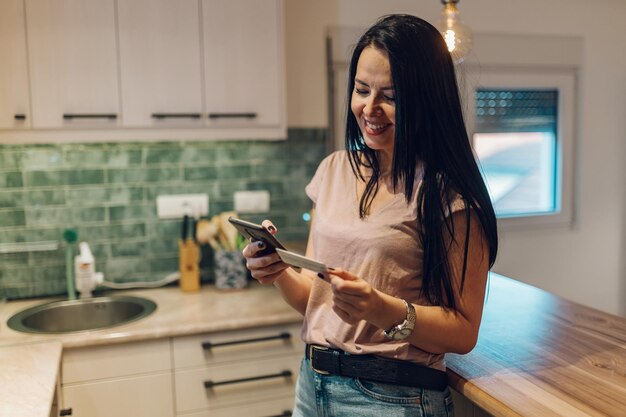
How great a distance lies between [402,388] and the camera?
1210 mm

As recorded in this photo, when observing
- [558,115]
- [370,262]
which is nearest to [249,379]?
[370,262]

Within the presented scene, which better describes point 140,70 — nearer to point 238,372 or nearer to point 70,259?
point 70,259

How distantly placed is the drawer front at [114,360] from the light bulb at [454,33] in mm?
1267

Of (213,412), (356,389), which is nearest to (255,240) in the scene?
(356,389)

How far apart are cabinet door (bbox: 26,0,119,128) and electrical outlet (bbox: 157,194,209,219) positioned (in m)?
0.46

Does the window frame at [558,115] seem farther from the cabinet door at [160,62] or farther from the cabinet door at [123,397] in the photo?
the cabinet door at [123,397]

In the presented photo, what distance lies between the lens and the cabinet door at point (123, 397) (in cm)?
192

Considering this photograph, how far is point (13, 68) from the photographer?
1.97m

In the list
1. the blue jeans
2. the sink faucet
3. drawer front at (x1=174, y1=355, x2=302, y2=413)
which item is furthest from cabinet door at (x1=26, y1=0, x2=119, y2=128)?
the blue jeans

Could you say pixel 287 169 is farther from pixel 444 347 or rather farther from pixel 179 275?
pixel 444 347

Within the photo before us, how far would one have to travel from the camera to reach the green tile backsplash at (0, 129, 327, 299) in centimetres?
230

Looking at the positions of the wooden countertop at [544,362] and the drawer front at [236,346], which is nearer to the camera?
the wooden countertop at [544,362]

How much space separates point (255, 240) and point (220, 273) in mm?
1116

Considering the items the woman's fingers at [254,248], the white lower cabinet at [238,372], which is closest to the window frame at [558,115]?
the white lower cabinet at [238,372]
